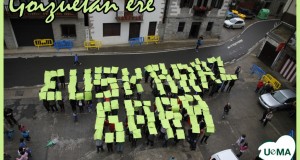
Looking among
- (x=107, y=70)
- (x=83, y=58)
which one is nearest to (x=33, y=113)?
(x=107, y=70)

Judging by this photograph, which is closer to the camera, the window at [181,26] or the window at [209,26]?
the window at [181,26]

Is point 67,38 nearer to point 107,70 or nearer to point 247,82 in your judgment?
point 107,70

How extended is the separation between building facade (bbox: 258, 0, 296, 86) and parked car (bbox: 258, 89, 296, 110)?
193 inches

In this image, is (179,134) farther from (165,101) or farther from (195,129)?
(165,101)

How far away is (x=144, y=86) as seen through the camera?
2342 cm

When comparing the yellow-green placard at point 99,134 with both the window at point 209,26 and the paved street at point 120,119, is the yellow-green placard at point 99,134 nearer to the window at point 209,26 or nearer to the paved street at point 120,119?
the paved street at point 120,119

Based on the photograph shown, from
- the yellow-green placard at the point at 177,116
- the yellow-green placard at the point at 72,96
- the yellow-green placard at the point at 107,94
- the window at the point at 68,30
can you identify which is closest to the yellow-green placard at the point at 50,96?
the yellow-green placard at the point at 72,96

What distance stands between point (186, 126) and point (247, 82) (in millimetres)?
10210

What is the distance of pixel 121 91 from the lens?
73.5 ft

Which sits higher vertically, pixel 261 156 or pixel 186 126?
pixel 261 156

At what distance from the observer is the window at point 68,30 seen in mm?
26498

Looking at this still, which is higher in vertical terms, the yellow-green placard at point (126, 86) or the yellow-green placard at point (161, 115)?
the yellow-green placard at point (126, 86)

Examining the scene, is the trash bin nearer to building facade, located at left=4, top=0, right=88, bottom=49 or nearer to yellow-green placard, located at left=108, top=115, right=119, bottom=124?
building facade, located at left=4, top=0, right=88, bottom=49

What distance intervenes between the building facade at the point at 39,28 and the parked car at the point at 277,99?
19723 millimetres
